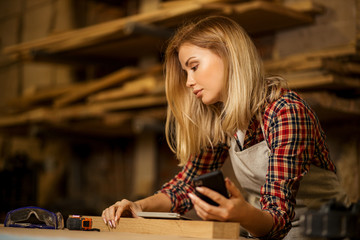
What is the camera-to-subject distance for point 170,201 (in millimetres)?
2160

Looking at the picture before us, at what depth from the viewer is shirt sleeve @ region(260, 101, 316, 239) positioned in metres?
1.66

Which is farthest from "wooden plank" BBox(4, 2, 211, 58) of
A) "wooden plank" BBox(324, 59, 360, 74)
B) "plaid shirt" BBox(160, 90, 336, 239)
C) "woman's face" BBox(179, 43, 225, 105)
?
"plaid shirt" BBox(160, 90, 336, 239)

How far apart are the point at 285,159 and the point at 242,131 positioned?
352 mm

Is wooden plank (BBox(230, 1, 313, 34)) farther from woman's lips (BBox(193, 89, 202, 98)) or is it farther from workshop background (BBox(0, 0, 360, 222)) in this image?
woman's lips (BBox(193, 89, 202, 98))

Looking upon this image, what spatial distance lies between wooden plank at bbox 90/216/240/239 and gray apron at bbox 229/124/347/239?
2.00ft

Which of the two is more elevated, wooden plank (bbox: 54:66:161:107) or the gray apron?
wooden plank (bbox: 54:66:161:107)

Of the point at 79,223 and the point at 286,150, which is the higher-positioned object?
the point at 286,150

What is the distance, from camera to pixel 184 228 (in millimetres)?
1409

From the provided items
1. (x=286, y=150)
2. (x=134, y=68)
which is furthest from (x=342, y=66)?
(x=134, y=68)

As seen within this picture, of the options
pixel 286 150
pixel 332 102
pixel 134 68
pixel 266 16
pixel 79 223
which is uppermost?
pixel 266 16

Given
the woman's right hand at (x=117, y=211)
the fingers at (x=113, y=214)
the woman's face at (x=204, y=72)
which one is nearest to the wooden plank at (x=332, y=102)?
the woman's face at (x=204, y=72)

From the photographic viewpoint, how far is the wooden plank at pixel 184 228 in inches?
52.9

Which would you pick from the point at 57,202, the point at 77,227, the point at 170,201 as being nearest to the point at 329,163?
the point at 170,201

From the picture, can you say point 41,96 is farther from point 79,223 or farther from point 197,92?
point 79,223
